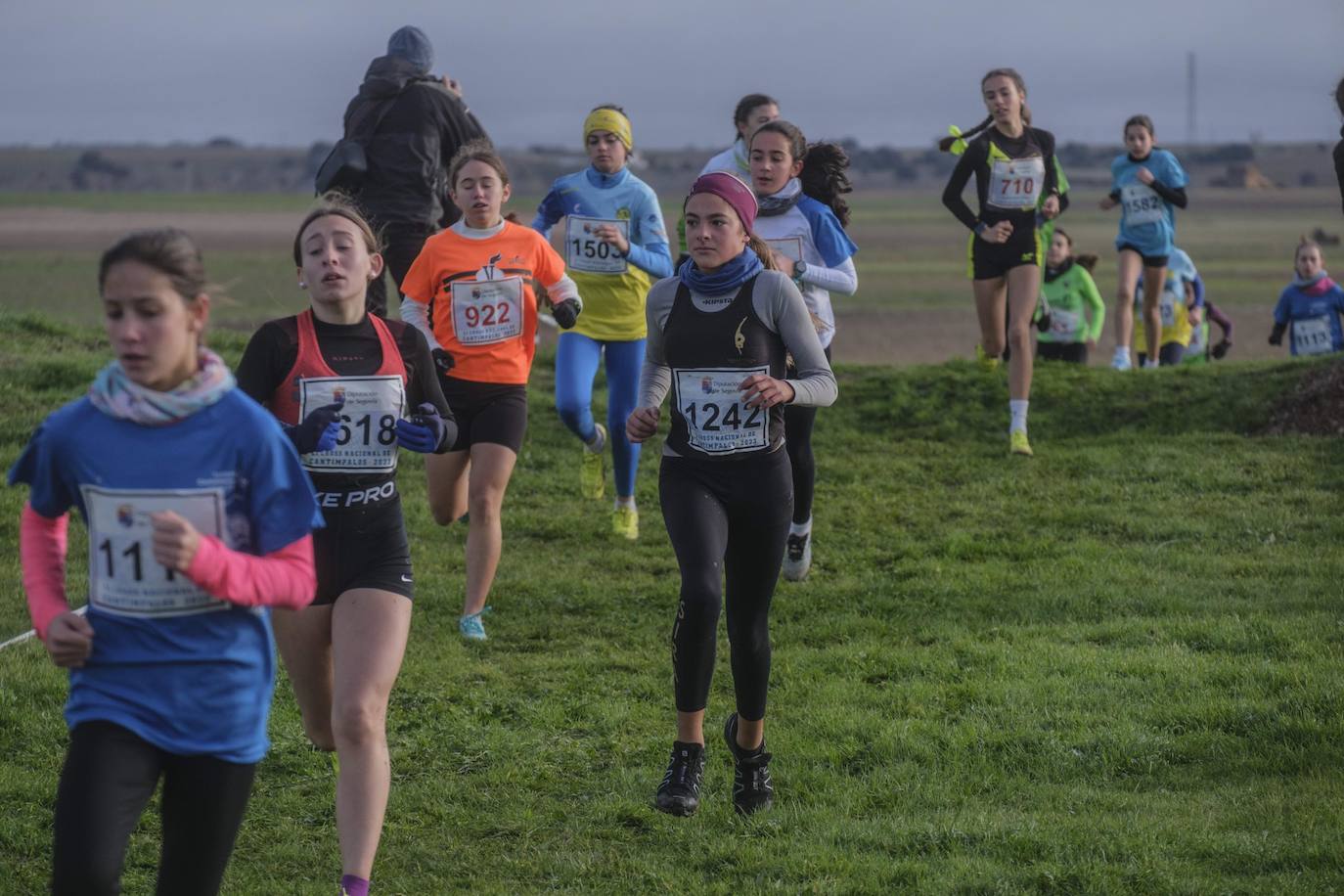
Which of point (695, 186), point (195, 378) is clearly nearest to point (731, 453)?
point (695, 186)

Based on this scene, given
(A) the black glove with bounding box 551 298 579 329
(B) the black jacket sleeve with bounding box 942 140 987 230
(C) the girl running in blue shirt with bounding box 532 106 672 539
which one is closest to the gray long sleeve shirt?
A: (A) the black glove with bounding box 551 298 579 329

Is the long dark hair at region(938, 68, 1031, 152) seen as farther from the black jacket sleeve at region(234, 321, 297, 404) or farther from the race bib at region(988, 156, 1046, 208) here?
the black jacket sleeve at region(234, 321, 297, 404)

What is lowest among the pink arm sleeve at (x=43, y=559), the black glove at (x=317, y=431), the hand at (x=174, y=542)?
the pink arm sleeve at (x=43, y=559)

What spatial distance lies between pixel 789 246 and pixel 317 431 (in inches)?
150

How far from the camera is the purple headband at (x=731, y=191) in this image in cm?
591

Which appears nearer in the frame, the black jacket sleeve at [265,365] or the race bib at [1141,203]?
the black jacket sleeve at [265,365]

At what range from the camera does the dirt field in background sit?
86.1ft

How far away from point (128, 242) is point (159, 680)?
994mm

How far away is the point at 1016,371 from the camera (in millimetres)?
12148

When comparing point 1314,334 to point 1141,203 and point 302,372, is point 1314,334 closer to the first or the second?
point 1141,203

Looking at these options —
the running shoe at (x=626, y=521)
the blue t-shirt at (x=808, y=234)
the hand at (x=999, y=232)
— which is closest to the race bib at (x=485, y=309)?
the blue t-shirt at (x=808, y=234)

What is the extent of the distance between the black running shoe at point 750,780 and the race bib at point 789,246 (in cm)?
304

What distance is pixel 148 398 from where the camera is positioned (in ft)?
12.3

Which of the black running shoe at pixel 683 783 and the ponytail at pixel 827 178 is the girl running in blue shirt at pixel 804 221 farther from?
the black running shoe at pixel 683 783
